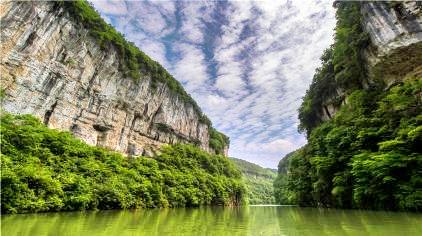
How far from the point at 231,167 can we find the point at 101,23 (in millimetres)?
44022

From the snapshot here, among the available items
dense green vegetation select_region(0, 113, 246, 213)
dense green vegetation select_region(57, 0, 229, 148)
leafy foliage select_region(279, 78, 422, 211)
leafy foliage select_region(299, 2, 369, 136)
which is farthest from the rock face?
leafy foliage select_region(279, 78, 422, 211)

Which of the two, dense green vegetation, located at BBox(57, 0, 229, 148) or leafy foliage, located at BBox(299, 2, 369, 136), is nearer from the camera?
leafy foliage, located at BBox(299, 2, 369, 136)

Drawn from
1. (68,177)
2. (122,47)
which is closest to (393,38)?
(68,177)

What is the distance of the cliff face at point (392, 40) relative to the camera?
69.5 ft

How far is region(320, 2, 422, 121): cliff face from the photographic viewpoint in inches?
834

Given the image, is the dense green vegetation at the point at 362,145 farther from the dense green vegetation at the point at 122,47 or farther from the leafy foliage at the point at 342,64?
the dense green vegetation at the point at 122,47

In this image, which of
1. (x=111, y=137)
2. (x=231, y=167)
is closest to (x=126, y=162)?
(x=111, y=137)

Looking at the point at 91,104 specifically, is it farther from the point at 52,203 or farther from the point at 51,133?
the point at 52,203

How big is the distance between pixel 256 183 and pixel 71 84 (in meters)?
136

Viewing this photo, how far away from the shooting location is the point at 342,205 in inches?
947

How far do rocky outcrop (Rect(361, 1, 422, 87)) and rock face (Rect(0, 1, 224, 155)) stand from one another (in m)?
28.1

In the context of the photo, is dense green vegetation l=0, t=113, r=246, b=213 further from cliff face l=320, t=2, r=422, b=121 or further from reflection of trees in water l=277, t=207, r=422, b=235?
cliff face l=320, t=2, r=422, b=121

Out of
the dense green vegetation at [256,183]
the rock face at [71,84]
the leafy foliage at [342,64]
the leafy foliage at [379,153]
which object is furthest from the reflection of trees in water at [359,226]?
the dense green vegetation at [256,183]

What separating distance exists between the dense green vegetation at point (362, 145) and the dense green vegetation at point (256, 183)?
249 feet
